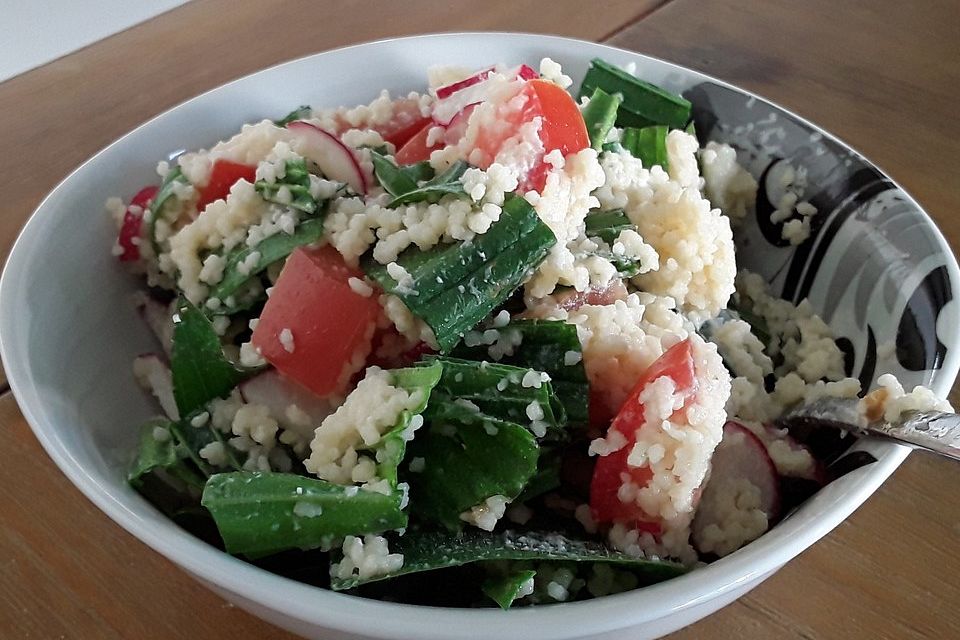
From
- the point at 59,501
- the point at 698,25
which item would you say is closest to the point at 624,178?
the point at 59,501

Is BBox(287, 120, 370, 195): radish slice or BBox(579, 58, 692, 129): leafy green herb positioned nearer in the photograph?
BBox(287, 120, 370, 195): radish slice

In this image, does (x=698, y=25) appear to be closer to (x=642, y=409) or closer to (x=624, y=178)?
(x=624, y=178)

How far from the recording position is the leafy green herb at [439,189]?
66cm

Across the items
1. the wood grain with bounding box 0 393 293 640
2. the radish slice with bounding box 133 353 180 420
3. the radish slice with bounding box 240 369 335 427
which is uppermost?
the radish slice with bounding box 240 369 335 427

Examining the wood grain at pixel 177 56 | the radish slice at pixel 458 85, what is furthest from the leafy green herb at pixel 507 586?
the wood grain at pixel 177 56

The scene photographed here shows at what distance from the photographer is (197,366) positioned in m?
0.69

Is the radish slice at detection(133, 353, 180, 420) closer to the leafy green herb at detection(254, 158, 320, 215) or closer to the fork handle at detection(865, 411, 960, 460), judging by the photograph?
the leafy green herb at detection(254, 158, 320, 215)

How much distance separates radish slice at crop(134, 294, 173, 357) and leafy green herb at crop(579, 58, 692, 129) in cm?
50

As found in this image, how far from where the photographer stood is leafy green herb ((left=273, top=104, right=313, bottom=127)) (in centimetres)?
92

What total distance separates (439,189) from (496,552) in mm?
270

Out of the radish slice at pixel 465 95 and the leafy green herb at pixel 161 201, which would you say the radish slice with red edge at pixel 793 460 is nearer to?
the radish slice at pixel 465 95

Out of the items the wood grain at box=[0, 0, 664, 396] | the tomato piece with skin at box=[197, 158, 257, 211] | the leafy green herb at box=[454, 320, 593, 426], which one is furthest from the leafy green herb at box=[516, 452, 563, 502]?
the wood grain at box=[0, 0, 664, 396]

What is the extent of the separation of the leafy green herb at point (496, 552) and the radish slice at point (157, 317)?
0.35 m

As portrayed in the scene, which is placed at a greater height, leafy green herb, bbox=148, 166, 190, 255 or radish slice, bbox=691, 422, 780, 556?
leafy green herb, bbox=148, 166, 190, 255
